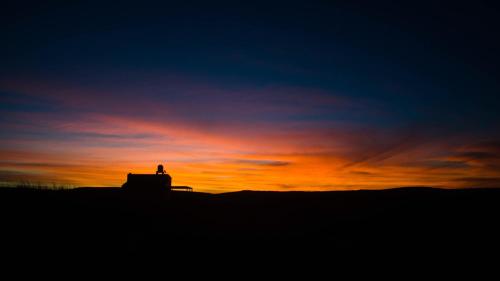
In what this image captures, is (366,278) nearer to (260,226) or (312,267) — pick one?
(312,267)

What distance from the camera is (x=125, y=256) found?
8.84m

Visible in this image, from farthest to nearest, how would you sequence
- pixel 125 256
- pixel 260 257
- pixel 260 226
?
pixel 260 226 → pixel 260 257 → pixel 125 256

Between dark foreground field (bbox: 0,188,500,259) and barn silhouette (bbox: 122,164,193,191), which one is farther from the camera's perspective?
barn silhouette (bbox: 122,164,193,191)

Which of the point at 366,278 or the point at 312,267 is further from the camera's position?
the point at 312,267

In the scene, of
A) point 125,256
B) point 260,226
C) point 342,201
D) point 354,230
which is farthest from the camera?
point 342,201

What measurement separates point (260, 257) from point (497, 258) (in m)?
6.57

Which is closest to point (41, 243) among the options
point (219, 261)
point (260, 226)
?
point (219, 261)

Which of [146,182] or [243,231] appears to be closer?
[243,231]

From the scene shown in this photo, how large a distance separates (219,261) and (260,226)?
718 centimetres

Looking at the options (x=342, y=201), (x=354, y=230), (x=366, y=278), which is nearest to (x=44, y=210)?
(x=366, y=278)

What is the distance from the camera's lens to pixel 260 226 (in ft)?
53.6

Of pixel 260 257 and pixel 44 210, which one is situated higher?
pixel 44 210

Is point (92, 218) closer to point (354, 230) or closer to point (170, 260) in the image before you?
point (170, 260)

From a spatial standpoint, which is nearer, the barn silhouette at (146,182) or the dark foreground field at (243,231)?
the dark foreground field at (243,231)
